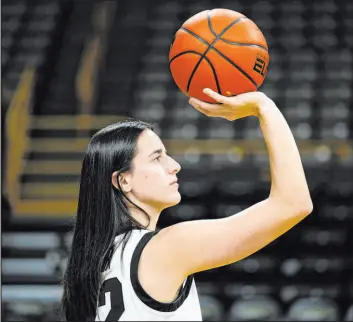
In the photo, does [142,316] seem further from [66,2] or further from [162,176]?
[66,2]

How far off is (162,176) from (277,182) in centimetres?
32

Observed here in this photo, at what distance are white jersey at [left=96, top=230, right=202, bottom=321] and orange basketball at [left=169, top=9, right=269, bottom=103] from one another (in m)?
0.50

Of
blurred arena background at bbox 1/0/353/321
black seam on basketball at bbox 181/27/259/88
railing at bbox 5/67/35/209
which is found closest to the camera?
black seam on basketball at bbox 181/27/259/88

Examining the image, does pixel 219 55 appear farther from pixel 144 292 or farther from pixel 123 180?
pixel 144 292

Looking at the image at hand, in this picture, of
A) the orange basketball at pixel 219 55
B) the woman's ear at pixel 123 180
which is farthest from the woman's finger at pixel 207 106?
the woman's ear at pixel 123 180

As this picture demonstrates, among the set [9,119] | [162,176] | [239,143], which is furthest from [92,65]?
[162,176]

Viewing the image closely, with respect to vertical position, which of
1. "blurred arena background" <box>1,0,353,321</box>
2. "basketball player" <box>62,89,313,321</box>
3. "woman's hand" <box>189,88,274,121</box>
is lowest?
"blurred arena background" <box>1,0,353,321</box>

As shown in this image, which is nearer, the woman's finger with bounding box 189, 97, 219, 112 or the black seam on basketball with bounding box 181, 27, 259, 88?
the woman's finger with bounding box 189, 97, 219, 112

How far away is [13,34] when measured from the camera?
6902 mm

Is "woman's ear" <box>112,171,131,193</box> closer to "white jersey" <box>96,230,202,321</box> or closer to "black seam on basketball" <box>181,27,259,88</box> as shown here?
"white jersey" <box>96,230,202,321</box>

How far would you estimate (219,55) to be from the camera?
2139mm

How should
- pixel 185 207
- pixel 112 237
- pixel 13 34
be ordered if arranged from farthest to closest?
pixel 13 34 → pixel 185 207 → pixel 112 237

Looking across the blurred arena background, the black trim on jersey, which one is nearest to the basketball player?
the black trim on jersey

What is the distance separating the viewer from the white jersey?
1.76m
